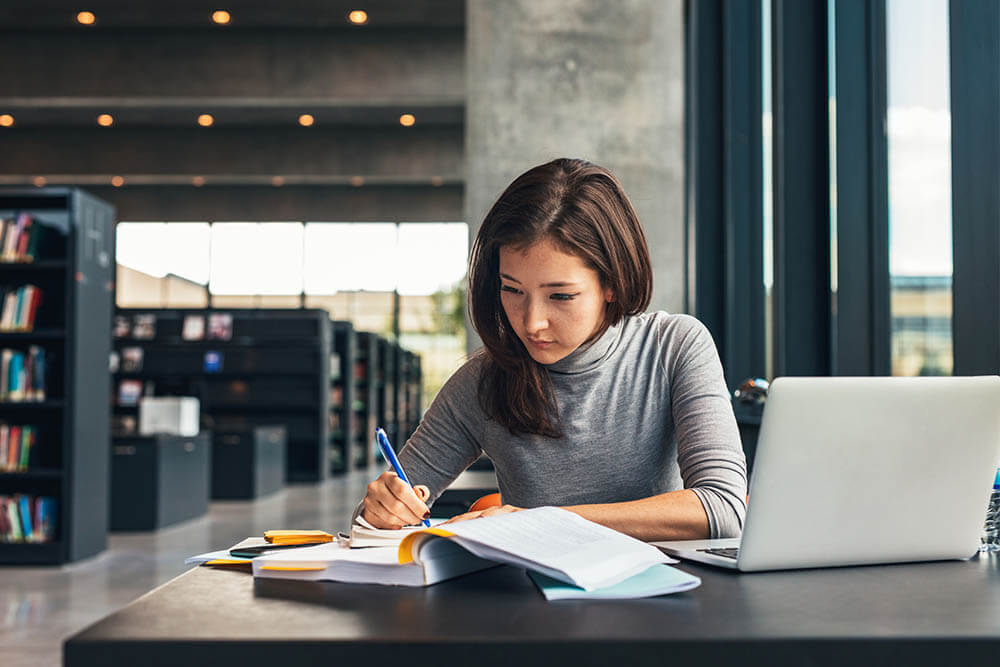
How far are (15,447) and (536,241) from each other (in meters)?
4.67

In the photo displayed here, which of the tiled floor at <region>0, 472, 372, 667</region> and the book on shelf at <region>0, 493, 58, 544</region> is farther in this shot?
the book on shelf at <region>0, 493, 58, 544</region>

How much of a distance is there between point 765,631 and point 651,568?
0.23m

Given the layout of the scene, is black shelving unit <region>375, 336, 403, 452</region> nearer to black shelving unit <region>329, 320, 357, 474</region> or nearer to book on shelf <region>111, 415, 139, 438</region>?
black shelving unit <region>329, 320, 357, 474</region>

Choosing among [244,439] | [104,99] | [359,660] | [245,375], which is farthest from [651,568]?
[104,99]

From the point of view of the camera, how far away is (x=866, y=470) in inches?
40.7

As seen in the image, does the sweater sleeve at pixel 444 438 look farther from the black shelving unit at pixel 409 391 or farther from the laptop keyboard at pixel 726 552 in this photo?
the black shelving unit at pixel 409 391

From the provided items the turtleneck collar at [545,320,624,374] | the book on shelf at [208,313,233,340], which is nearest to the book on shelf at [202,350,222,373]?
the book on shelf at [208,313,233,340]

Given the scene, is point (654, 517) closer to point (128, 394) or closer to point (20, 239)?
→ point (20, 239)

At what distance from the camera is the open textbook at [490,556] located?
2.94 ft

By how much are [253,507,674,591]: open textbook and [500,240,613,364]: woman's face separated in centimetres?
49

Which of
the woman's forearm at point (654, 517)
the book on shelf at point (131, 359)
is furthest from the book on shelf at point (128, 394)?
the woman's forearm at point (654, 517)

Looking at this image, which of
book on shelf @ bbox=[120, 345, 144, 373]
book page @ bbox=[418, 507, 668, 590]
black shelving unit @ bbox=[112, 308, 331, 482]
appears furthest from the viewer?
black shelving unit @ bbox=[112, 308, 331, 482]

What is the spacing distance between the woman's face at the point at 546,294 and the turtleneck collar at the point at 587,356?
0.28ft

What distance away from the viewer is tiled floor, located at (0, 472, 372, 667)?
3.74 metres
